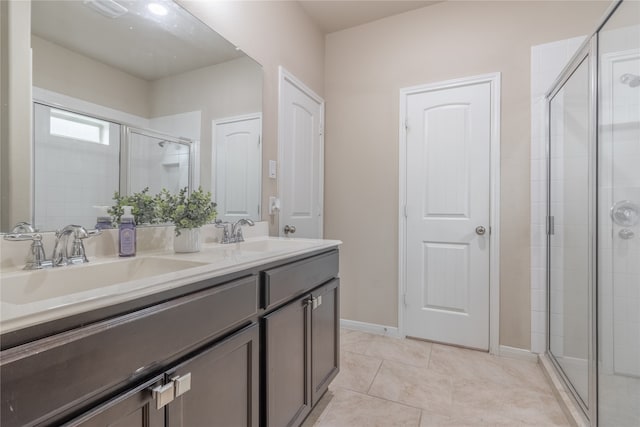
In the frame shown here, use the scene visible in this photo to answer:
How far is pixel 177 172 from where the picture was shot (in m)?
1.46

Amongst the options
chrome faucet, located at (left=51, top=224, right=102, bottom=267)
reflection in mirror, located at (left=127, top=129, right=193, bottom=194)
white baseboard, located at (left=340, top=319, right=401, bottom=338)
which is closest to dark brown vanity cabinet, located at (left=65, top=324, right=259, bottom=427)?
chrome faucet, located at (left=51, top=224, right=102, bottom=267)

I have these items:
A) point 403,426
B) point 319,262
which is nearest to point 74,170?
point 319,262

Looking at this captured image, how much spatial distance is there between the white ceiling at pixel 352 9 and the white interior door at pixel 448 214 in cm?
71

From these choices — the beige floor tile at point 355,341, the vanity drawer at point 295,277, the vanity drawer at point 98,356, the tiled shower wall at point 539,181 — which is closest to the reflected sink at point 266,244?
the vanity drawer at point 295,277

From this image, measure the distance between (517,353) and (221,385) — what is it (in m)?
2.16

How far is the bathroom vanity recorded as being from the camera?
521 millimetres

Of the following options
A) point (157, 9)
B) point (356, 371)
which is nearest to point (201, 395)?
point (356, 371)

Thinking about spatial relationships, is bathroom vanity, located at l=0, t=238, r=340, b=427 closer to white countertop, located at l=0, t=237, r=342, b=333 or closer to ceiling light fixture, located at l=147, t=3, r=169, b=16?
white countertop, located at l=0, t=237, r=342, b=333

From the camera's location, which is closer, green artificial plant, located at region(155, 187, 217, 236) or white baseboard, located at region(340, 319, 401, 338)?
green artificial plant, located at region(155, 187, 217, 236)

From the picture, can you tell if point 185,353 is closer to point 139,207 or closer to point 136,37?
point 139,207

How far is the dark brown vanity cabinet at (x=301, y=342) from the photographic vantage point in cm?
114

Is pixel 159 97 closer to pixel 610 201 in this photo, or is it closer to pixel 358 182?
pixel 358 182

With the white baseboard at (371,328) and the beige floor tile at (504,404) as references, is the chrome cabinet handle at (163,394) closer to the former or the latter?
the beige floor tile at (504,404)

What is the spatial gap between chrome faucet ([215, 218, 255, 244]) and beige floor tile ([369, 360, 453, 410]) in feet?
3.87
